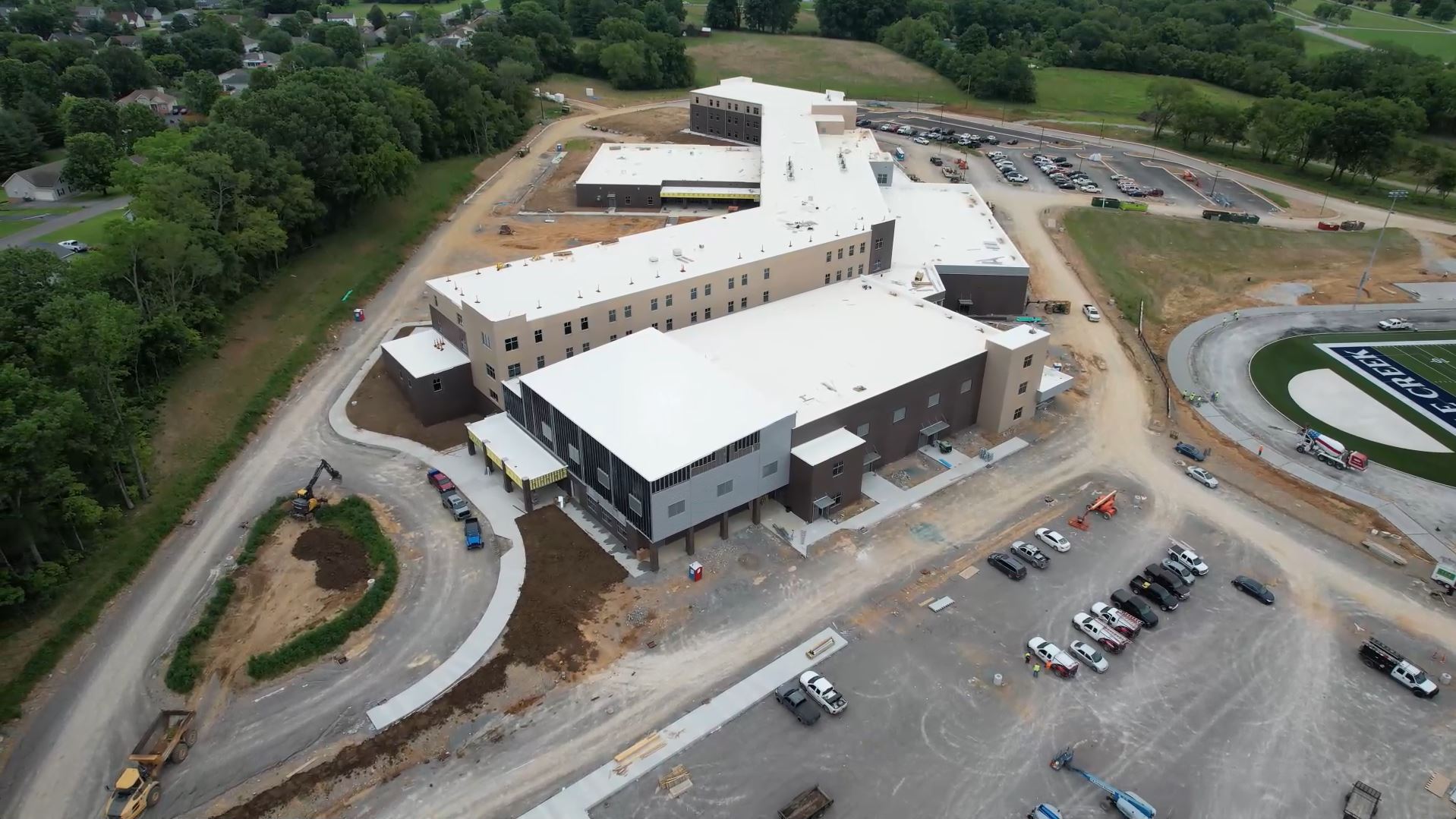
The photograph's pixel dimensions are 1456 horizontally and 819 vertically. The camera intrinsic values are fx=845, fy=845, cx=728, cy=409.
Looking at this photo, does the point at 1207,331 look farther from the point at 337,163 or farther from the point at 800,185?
the point at 337,163

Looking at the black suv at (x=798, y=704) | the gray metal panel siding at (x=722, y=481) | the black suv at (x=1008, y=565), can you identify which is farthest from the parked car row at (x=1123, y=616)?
the gray metal panel siding at (x=722, y=481)

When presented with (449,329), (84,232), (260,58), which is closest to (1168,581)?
(449,329)

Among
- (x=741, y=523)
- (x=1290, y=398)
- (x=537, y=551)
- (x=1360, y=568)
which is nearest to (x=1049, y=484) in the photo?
(x=1360, y=568)

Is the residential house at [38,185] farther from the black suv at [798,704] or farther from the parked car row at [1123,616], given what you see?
the parked car row at [1123,616]

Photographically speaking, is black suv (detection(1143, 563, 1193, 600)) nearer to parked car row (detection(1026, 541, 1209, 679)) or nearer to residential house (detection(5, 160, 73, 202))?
parked car row (detection(1026, 541, 1209, 679))

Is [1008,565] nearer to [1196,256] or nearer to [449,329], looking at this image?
[449,329]
